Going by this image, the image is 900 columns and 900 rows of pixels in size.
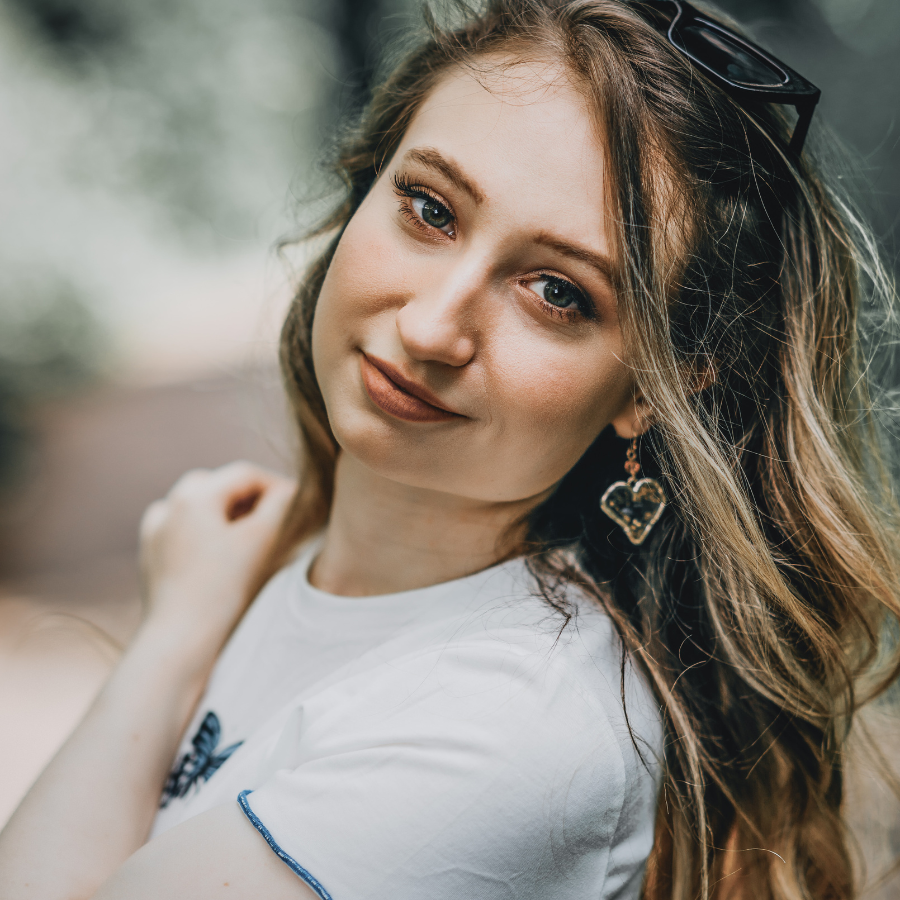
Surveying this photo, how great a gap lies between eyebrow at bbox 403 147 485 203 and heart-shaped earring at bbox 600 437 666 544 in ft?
1.48

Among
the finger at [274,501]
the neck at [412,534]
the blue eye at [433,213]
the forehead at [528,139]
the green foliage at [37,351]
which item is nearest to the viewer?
the forehead at [528,139]

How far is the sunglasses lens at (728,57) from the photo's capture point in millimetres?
997

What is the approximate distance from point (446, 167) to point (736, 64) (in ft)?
1.48

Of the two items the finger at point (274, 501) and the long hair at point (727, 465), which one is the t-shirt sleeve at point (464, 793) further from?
the finger at point (274, 501)

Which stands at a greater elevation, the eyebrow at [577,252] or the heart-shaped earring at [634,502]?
the eyebrow at [577,252]

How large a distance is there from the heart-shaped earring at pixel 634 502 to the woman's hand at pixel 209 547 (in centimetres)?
74

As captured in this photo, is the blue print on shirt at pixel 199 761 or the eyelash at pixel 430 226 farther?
the blue print on shirt at pixel 199 761

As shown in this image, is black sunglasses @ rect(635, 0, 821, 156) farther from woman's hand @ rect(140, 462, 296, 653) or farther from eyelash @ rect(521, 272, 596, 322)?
woman's hand @ rect(140, 462, 296, 653)

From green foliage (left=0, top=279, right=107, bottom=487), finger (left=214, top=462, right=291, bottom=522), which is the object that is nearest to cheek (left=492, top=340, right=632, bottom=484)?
finger (left=214, top=462, right=291, bottom=522)

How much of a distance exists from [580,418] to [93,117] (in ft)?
13.0

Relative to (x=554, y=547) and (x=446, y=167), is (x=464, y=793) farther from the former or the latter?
(x=446, y=167)

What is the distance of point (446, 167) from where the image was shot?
3.17 ft

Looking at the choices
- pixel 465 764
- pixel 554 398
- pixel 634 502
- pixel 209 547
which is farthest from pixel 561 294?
pixel 209 547

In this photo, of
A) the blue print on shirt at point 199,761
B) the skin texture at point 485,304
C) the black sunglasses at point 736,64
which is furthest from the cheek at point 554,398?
the blue print on shirt at point 199,761
